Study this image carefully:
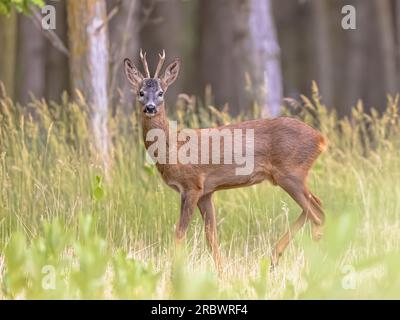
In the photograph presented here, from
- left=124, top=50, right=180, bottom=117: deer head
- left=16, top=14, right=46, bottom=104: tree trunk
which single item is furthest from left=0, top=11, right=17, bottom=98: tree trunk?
left=124, top=50, right=180, bottom=117: deer head

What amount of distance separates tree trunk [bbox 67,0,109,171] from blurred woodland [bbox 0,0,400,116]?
1 cm

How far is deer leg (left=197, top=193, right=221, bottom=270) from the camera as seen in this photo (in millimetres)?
8073

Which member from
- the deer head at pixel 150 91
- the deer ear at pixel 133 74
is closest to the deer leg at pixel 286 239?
the deer head at pixel 150 91

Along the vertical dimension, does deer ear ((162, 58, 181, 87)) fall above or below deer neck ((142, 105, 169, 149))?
above

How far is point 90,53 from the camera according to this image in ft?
35.6

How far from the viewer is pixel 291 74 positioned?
1099 inches

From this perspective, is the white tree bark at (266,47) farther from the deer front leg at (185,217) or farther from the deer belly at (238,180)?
the deer front leg at (185,217)

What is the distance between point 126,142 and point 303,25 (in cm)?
1768

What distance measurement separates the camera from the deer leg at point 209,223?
807cm

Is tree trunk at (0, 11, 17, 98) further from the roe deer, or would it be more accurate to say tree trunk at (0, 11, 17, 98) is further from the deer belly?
the deer belly

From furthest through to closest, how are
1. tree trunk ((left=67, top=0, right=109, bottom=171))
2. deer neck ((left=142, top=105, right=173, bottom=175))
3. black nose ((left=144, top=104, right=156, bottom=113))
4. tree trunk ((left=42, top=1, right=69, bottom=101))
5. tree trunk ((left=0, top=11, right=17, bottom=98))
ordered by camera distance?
tree trunk ((left=42, top=1, right=69, bottom=101)) < tree trunk ((left=0, top=11, right=17, bottom=98)) < tree trunk ((left=67, top=0, right=109, bottom=171)) < deer neck ((left=142, top=105, right=173, bottom=175)) < black nose ((left=144, top=104, right=156, bottom=113))

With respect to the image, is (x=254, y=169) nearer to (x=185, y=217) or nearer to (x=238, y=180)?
(x=238, y=180)

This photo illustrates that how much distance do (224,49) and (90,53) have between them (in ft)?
40.5
